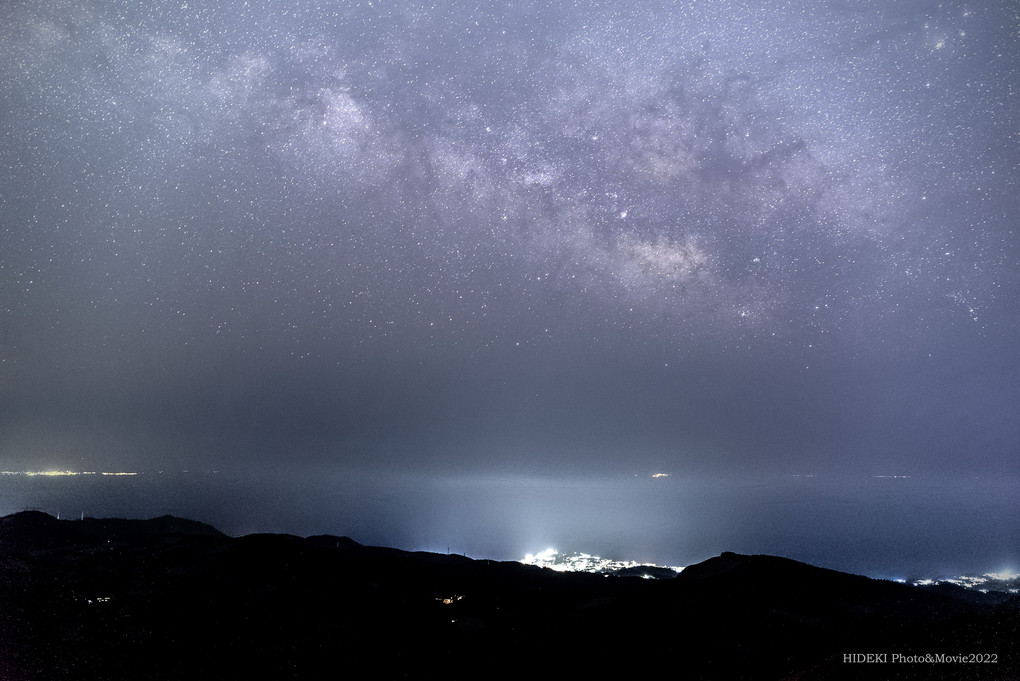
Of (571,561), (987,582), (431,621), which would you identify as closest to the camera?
(431,621)

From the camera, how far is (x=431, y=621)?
27.1m

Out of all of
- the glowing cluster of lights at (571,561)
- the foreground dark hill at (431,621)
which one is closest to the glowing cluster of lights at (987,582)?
the glowing cluster of lights at (571,561)

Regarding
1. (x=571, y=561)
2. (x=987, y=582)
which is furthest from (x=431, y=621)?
(x=987, y=582)

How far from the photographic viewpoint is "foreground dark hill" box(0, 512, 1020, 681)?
19281 mm

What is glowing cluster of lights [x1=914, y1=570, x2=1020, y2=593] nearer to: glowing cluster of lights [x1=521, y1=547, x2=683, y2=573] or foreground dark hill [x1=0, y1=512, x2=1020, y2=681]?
glowing cluster of lights [x1=521, y1=547, x2=683, y2=573]

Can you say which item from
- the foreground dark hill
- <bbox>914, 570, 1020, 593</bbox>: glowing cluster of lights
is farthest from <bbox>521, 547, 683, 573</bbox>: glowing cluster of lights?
the foreground dark hill

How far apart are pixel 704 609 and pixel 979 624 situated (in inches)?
512

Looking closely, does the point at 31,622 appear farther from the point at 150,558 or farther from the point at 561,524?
the point at 561,524

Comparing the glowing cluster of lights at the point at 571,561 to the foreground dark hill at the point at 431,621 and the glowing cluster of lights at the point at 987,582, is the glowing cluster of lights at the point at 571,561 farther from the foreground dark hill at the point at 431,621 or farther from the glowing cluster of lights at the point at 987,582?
the foreground dark hill at the point at 431,621

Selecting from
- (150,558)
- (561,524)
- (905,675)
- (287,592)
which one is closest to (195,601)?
(287,592)

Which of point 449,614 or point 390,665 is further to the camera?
point 449,614

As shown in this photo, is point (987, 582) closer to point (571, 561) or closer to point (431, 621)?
point (571, 561)

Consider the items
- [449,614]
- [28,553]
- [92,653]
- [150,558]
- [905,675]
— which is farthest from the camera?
[28,553]

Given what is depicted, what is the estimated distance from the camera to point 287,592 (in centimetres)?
2939
